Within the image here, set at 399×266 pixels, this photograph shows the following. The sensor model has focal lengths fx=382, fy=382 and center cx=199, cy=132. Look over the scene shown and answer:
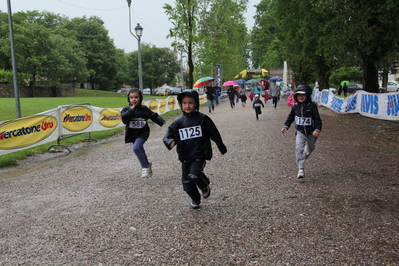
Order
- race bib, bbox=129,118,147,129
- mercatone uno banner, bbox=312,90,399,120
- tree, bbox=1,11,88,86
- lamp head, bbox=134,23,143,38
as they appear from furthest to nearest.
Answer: tree, bbox=1,11,88,86, lamp head, bbox=134,23,143,38, mercatone uno banner, bbox=312,90,399,120, race bib, bbox=129,118,147,129

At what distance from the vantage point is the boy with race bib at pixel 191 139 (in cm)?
463

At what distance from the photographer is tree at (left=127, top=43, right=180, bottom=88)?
82625 millimetres

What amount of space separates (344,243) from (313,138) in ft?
10.4

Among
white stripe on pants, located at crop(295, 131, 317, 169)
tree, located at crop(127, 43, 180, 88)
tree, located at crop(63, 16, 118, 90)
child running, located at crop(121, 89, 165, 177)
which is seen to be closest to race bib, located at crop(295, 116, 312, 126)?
white stripe on pants, located at crop(295, 131, 317, 169)

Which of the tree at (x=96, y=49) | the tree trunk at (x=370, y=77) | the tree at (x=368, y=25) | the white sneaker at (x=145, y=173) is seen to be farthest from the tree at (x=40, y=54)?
the white sneaker at (x=145, y=173)

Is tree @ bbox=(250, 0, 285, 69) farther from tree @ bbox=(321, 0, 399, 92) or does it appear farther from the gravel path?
the gravel path

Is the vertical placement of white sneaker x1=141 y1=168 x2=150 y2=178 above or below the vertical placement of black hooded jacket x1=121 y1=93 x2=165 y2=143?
below

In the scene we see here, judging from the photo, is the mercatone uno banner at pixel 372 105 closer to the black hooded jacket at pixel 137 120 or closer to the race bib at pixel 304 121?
the race bib at pixel 304 121

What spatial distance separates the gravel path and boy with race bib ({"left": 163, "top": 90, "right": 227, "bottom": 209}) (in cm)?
46

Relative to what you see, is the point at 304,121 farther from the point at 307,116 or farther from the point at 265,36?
the point at 265,36

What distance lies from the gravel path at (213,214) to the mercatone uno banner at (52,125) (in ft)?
2.77

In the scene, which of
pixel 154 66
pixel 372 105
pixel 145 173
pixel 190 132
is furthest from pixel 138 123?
pixel 154 66

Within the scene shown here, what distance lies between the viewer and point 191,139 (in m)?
4.69

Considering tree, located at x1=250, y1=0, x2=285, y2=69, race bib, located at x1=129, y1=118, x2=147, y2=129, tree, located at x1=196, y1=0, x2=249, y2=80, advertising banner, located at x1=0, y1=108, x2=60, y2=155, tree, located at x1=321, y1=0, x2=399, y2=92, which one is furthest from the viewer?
tree, located at x1=250, y1=0, x2=285, y2=69
